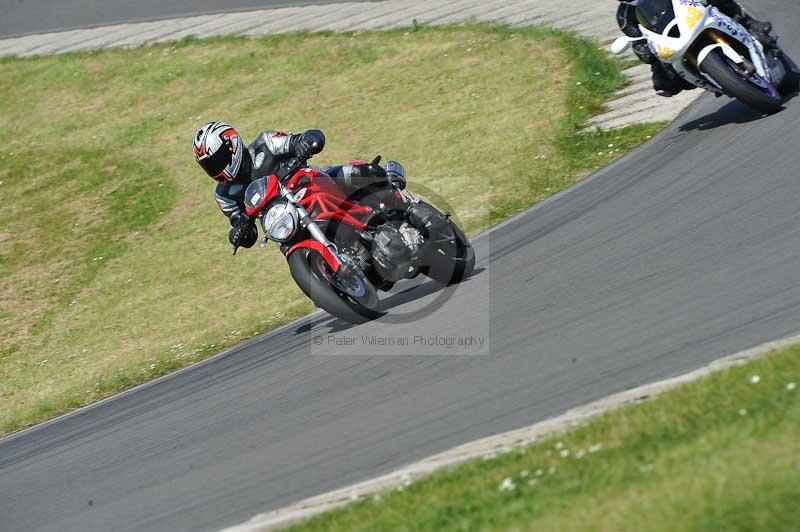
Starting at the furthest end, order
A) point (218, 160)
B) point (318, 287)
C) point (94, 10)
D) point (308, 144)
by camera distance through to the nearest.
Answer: point (94, 10) → point (218, 160) → point (308, 144) → point (318, 287)

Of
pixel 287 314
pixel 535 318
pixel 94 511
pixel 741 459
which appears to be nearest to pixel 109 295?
pixel 287 314

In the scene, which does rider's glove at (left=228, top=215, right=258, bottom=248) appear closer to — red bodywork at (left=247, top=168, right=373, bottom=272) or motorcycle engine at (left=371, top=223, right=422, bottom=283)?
red bodywork at (left=247, top=168, right=373, bottom=272)

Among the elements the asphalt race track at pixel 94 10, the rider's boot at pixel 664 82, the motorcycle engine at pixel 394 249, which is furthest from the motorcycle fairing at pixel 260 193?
the asphalt race track at pixel 94 10

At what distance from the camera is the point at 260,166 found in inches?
378

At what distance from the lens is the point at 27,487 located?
8680 mm

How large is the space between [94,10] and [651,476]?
72.8 ft

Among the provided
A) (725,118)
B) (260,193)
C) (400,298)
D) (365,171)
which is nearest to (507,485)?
(260,193)

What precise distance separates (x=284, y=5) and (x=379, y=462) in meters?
17.1

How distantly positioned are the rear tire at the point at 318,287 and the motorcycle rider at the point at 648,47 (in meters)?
4.36

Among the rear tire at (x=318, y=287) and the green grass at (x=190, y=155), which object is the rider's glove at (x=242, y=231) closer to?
the rear tire at (x=318, y=287)

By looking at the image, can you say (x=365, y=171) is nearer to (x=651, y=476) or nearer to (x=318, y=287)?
(x=318, y=287)

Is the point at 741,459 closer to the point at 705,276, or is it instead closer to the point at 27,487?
the point at 705,276

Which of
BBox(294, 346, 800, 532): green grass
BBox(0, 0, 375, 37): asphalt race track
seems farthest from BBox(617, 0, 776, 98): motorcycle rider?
BBox(0, 0, 375, 37): asphalt race track

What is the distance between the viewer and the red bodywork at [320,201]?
364 inches
